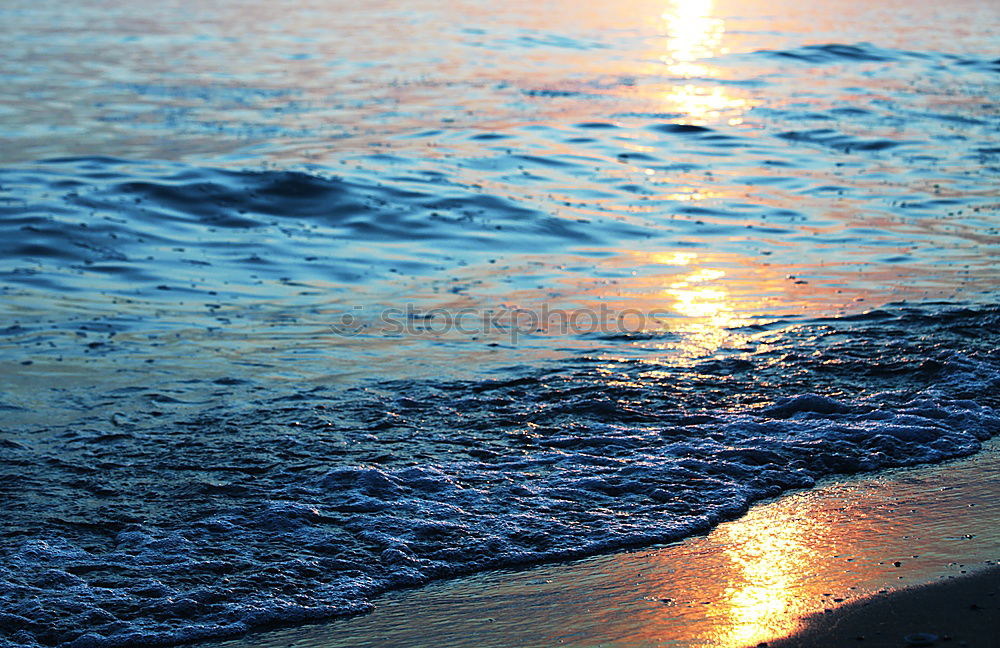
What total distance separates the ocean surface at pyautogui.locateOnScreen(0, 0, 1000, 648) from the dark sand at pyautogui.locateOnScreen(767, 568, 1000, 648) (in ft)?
3.17

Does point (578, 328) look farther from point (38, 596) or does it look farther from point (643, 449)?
point (38, 596)

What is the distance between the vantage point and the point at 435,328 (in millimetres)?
7590

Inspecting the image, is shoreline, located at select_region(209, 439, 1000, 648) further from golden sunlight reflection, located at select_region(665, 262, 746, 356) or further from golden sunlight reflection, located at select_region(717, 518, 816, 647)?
golden sunlight reflection, located at select_region(665, 262, 746, 356)

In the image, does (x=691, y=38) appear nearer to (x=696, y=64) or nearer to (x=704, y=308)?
(x=696, y=64)

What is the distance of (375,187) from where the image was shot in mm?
12328

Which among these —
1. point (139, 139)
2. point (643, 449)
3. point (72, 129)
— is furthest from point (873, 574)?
point (72, 129)

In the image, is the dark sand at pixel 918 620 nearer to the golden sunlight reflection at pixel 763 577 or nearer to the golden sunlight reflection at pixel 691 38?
the golden sunlight reflection at pixel 763 577

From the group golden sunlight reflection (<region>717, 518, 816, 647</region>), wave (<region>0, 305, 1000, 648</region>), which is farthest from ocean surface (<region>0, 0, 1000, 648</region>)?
golden sunlight reflection (<region>717, 518, 816, 647</region>)

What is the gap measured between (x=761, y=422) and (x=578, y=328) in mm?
2029

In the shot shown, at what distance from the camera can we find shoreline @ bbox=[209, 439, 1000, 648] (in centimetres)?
366

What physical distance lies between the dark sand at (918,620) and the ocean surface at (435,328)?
38.0 inches

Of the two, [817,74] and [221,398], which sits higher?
[817,74]

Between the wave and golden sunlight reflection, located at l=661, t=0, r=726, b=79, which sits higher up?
golden sunlight reflection, located at l=661, t=0, r=726, b=79

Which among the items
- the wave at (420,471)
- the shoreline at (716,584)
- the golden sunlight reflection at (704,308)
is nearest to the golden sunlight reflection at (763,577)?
the shoreline at (716,584)
